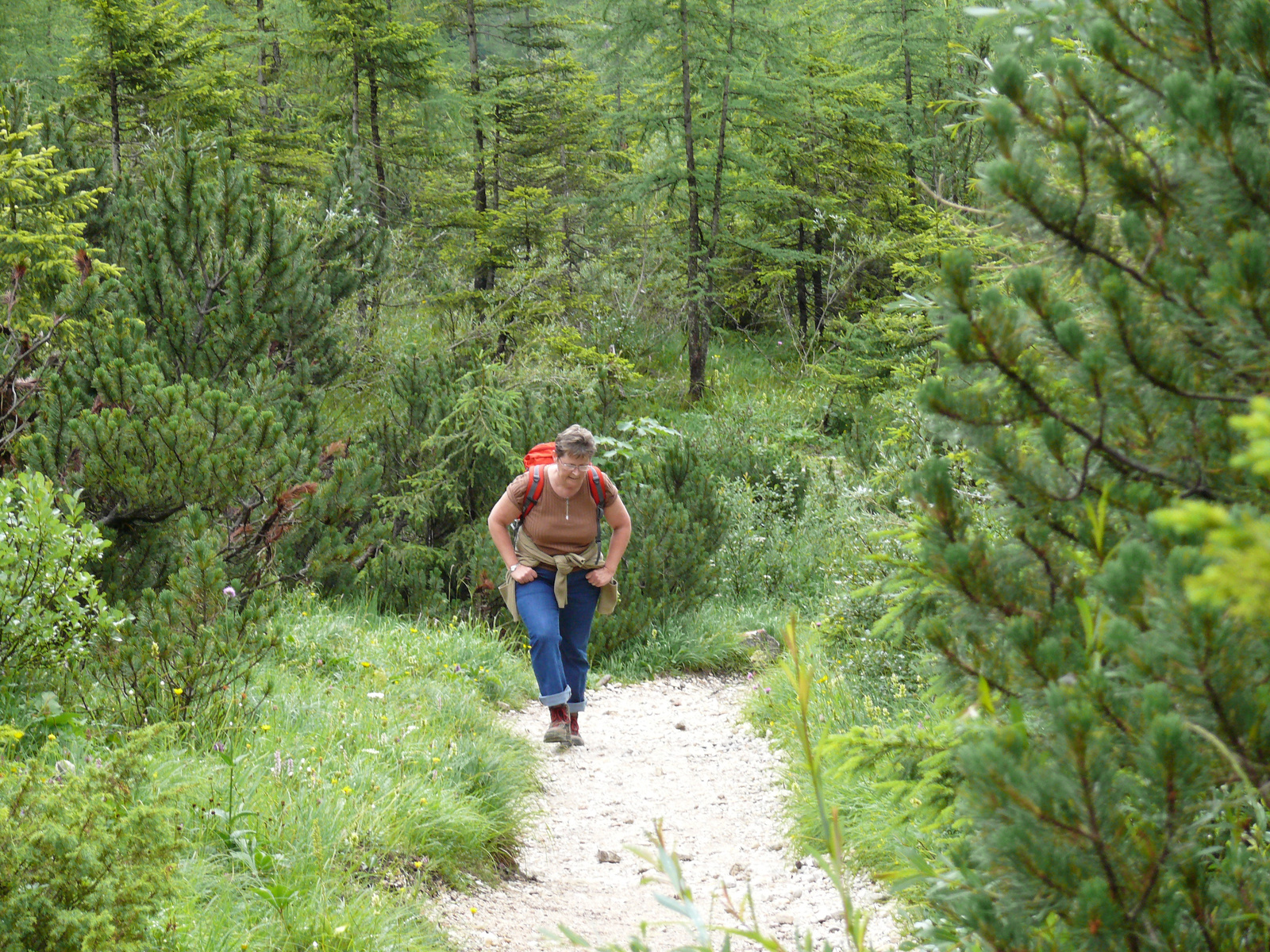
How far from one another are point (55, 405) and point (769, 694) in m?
4.64

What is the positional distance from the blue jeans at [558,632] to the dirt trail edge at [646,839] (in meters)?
0.41

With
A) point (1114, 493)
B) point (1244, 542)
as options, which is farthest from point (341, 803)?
point (1244, 542)

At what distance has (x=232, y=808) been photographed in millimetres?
3689

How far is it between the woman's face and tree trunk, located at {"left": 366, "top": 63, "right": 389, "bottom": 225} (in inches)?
449

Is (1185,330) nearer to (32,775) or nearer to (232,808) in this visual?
(32,775)

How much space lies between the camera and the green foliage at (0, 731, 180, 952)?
2.26 meters

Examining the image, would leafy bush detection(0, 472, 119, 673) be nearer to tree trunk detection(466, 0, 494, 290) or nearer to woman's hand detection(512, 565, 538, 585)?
woman's hand detection(512, 565, 538, 585)

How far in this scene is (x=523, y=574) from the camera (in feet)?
19.4

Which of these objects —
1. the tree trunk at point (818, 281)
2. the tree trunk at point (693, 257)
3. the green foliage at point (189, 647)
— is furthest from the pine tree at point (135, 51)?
the tree trunk at point (818, 281)

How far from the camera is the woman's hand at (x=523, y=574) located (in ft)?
19.4

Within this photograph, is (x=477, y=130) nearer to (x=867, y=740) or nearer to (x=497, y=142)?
(x=497, y=142)

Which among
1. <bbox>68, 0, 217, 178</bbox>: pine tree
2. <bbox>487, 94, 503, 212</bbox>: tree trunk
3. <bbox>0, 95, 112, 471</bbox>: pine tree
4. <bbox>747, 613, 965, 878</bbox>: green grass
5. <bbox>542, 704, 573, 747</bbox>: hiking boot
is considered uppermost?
<bbox>68, 0, 217, 178</bbox>: pine tree

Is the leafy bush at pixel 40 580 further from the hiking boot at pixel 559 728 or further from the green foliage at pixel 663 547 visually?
the green foliage at pixel 663 547

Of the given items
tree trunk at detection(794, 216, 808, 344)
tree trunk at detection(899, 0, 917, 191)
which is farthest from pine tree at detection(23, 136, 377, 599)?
tree trunk at detection(899, 0, 917, 191)
